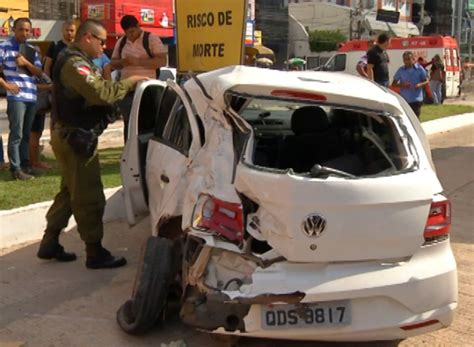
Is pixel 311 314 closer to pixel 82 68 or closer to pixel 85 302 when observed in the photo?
pixel 85 302

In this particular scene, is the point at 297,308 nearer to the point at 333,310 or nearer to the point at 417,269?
the point at 333,310

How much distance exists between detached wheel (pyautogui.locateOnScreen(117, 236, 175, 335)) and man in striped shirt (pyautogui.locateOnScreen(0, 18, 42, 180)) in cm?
387

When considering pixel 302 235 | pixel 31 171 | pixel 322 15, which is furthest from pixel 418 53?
pixel 322 15

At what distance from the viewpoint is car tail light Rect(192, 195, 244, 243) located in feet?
10.1

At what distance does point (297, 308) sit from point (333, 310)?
17 centimetres

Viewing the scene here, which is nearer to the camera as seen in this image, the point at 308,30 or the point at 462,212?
the point at 462,212

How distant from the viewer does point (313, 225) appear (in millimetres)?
2977

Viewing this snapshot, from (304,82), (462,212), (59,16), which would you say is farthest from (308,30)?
(304,82)

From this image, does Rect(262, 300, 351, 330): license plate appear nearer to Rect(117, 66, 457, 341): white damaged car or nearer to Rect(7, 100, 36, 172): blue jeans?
Rect(117, 66, 457, 341): white damaged car

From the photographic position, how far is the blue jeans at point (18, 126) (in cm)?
693

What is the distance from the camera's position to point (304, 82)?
3328 mm

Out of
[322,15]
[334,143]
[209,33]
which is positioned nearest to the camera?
[334,143]

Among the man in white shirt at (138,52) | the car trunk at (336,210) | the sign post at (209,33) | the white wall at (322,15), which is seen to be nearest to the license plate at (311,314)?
the car trunk at (336,210)

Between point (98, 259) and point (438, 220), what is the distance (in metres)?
2.71
